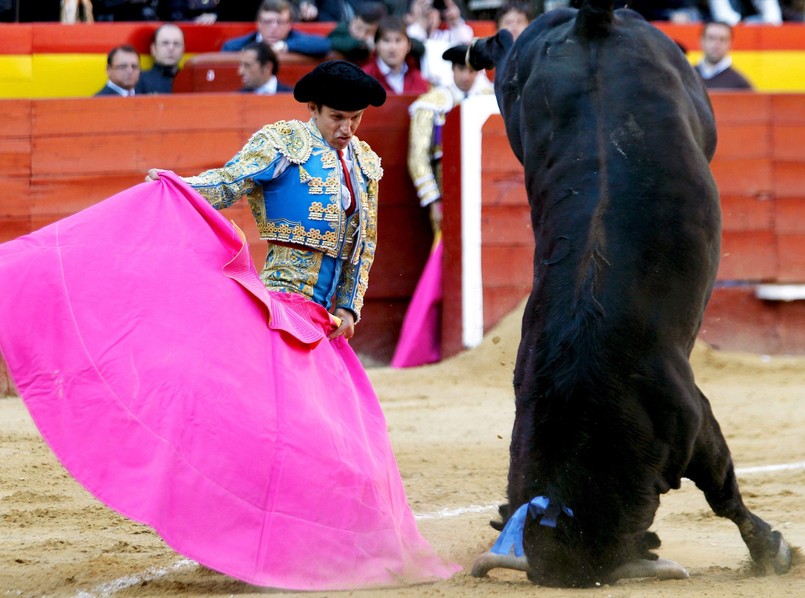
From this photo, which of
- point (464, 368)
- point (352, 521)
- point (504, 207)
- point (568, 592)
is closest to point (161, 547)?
point (352, 521)

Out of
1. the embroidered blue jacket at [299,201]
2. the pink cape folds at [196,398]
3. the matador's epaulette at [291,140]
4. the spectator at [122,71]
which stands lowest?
the pink cape folds at [196,398]

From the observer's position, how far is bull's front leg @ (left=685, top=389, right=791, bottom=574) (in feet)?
11.1

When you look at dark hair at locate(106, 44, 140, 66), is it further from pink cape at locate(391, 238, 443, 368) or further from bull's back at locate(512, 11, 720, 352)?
bull's back at locate(512, 11, 720, 352)

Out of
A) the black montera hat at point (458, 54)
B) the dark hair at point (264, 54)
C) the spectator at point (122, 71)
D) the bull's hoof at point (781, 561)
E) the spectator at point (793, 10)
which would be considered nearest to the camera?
the bull's hoof at point (781, 561)

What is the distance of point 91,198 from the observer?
747 centimetres

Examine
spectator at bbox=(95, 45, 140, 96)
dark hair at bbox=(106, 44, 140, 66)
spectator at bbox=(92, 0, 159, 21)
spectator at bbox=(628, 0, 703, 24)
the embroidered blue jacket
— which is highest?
spectator at bbox=(628, 0, 703, 24)

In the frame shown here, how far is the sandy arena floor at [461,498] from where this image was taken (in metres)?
3.40

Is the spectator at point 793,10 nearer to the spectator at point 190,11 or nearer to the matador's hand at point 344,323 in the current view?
the spectator at point 190,11

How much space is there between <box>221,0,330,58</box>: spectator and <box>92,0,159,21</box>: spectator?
2.25ft

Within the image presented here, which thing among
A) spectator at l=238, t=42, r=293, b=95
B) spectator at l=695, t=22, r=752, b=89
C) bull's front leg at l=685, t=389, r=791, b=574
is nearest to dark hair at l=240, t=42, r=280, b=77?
spectator at l=238, t=42, r=293, b=95

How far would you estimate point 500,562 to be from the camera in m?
3.16

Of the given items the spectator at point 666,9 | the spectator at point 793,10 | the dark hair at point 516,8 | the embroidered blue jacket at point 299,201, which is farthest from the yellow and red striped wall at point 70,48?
the embroidered blue jacket at point 299,201

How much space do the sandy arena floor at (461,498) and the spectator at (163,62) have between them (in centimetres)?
209

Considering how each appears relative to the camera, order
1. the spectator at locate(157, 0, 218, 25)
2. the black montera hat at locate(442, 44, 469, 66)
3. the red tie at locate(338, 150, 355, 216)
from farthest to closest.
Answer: the spectator at locate(157, 0, 218, 25), the black montera hat at locate(442, 44, 469, 66), the red tie at locate(338, 150, 355, 216)
